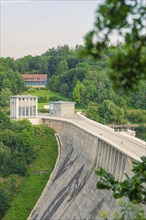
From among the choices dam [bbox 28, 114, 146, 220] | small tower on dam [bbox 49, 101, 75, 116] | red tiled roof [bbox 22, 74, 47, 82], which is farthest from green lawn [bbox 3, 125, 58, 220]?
red tiled roof [bbox 22, 74, 47, 82]

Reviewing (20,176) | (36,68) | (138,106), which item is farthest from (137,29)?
(36,68)

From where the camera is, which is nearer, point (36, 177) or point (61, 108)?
point (36, 177)

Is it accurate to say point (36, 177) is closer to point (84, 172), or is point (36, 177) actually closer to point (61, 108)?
point (84, 172)

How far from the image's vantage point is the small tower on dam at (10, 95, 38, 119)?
49.8 meters

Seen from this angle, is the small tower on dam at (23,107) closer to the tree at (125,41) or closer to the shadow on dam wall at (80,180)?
the shadow on dam wall at (80,180)

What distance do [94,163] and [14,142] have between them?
12866mm

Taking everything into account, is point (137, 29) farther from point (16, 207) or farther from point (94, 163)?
point (16, 207)

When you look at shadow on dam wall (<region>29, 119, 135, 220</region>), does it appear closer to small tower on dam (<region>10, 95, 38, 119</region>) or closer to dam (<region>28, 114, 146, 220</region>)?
dam (<region>28, 114, 146, 220</region>)

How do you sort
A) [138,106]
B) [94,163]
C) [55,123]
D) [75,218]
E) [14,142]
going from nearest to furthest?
[75,218] < [94,163] < [14,142] < [55,123] < [138,106]

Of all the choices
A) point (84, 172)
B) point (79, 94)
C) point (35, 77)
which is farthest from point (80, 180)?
point (35, 77)

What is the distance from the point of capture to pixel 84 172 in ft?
101

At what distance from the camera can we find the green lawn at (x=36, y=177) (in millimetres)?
33500

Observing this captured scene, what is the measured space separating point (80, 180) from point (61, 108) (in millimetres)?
23522

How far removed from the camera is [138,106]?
68.6 m
